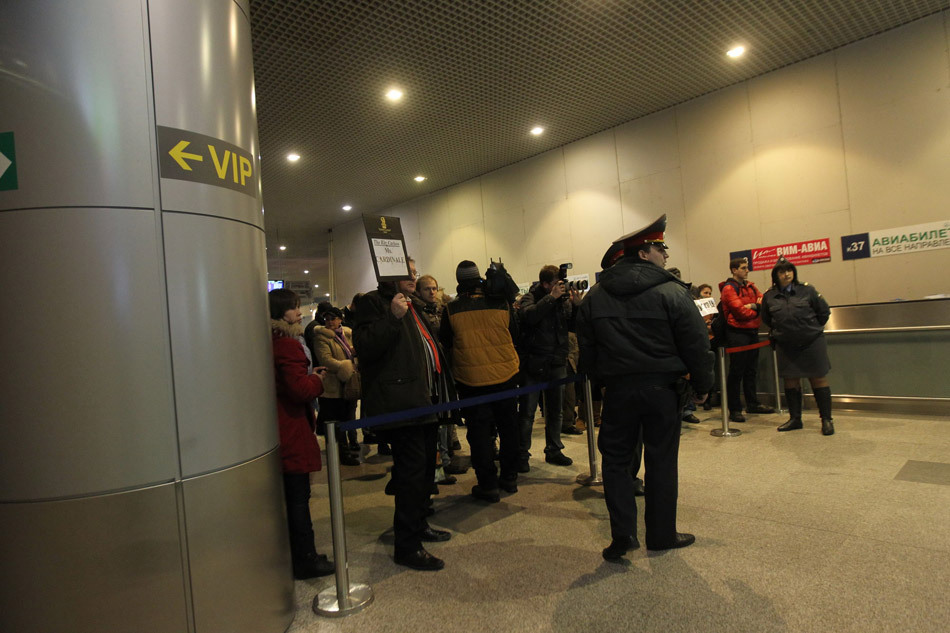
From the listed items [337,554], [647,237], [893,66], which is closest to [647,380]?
[647,237]

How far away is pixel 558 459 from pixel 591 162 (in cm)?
613

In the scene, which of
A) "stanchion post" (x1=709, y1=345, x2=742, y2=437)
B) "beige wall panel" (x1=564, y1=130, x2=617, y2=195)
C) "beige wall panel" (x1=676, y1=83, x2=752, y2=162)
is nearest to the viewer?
"stanchion post" (x1=709, y1=345, x2=742, y2=437)

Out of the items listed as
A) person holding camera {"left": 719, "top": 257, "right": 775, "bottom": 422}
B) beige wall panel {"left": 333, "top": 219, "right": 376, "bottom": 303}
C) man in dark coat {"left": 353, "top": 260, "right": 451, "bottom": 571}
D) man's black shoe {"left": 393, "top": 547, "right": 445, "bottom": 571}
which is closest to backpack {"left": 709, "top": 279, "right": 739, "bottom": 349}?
person holding camera {"left": 719, "top": 257, "right": 775, "bottom": 422}

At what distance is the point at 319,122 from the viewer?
7914 millimetres

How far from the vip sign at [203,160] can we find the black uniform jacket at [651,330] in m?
1.89

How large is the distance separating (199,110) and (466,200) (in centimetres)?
980

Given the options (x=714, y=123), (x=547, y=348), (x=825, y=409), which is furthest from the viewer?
(x=714, y=123)

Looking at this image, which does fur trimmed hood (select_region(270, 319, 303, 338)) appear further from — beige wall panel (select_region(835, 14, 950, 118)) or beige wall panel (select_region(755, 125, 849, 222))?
beige wall panel (select_region(835, 14, 950, 118))

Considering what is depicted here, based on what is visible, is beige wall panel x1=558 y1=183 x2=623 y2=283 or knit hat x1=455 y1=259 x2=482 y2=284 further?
beige wall panel x1=558 y1=183 x2=623 y2=283

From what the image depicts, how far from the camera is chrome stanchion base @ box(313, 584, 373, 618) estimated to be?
8.48 ft

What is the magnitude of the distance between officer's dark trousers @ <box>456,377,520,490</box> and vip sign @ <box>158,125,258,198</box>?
2095 mm

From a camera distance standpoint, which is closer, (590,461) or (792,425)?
(590,461)

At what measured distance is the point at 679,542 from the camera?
3021 millimetres

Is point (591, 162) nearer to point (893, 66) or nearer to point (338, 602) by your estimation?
point (893, 66)
